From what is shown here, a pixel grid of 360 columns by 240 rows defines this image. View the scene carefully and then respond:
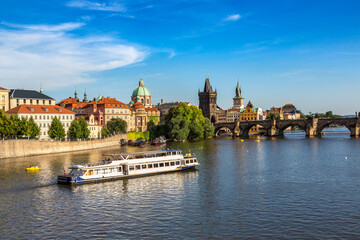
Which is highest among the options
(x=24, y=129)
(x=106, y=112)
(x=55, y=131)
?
(x=106, y=112)

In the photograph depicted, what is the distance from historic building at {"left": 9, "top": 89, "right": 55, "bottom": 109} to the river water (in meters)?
69.6

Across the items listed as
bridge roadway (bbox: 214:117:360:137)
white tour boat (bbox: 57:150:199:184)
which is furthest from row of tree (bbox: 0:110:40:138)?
bridge roadway (bbox: 214:117:360:137)

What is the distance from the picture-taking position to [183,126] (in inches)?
5728

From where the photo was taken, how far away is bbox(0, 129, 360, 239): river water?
32.4 metres

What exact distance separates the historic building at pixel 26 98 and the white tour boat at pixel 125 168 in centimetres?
7841

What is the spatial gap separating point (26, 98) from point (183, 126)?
5740cm

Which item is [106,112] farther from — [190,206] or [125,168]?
[190,206]

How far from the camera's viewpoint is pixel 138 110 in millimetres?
180000

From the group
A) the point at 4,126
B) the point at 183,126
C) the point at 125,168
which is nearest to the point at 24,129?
the point at 4,126

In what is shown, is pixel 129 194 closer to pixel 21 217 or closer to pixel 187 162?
pixel 21 217

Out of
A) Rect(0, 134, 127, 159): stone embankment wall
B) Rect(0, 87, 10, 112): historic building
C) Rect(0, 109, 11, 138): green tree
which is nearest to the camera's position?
Rect(0, 134, 127, 159): stone embankment wall

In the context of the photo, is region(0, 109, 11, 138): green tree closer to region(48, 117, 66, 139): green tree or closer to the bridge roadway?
region(48, 117, 66, 139): green tree

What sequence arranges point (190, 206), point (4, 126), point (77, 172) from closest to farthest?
1. point (190, 206)
2. point (77, 172)
3. point (4, 126)

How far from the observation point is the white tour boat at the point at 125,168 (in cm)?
5388
